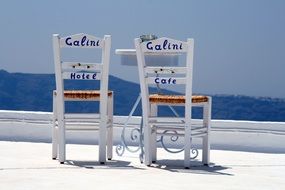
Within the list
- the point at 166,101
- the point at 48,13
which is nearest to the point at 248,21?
the point at 48,13

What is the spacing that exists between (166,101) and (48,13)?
5065 mm

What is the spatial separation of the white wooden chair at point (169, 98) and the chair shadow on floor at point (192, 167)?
2.2 inches

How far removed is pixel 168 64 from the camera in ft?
18.0

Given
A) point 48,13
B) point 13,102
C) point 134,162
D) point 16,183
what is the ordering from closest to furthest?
point 16,183, point 134,162, point 48,13, point 13,102

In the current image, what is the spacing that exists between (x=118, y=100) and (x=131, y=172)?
601cm

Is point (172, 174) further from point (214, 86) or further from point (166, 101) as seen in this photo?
point (214, 86)

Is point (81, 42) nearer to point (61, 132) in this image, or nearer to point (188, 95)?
point (61, 132)

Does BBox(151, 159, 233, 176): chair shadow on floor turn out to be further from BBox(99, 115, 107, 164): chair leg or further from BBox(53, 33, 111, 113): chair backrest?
BBox(53, 33, 111, 113): chair backrest

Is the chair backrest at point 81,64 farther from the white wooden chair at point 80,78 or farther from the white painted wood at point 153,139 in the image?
the white painted wood at point 153,139

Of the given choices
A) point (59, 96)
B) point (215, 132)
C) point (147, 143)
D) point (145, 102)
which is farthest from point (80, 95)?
point (215, 132)

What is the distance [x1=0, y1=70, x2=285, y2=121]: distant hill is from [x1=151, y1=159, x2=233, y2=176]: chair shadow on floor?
412 cm

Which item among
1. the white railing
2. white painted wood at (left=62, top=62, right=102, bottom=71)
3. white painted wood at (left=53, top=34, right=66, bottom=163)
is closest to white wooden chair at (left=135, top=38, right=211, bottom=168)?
white painted wood at (left=62, top=62, right=102, bottom=71)

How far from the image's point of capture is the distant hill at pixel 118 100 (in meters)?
9.44

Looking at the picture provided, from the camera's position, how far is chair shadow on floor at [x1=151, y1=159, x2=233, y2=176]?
187 inches
